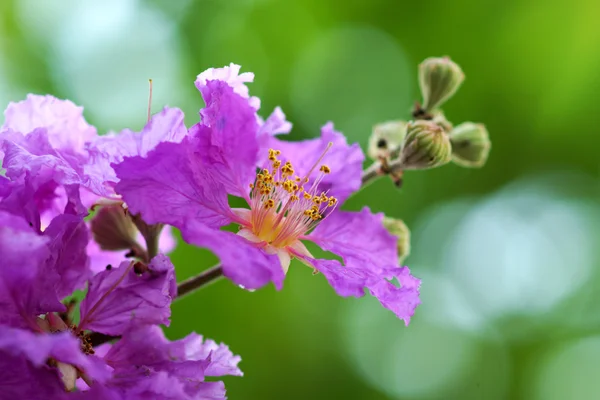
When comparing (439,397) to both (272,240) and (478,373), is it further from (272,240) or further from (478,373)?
(272,240)

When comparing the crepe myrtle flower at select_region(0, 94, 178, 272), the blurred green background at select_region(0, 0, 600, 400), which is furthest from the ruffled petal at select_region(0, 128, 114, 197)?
the blurred green background at select_region(0, 0, 600, 400)

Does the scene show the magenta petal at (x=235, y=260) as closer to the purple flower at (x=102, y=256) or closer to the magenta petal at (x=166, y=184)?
the magenta petal at (x=166, y=184)

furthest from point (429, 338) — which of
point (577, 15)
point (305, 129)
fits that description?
point (577, 15)

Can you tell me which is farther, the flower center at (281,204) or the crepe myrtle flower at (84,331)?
the flower center at (281,204)

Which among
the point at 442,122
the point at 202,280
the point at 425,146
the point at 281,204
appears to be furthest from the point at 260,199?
the point at 442,122

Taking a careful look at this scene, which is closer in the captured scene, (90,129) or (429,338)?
(90,129)

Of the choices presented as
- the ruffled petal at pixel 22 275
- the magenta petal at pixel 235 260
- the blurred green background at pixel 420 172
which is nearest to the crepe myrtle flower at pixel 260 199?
the magenta petal at pixel 235 260

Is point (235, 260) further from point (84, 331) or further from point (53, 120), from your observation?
point (53, 120)
